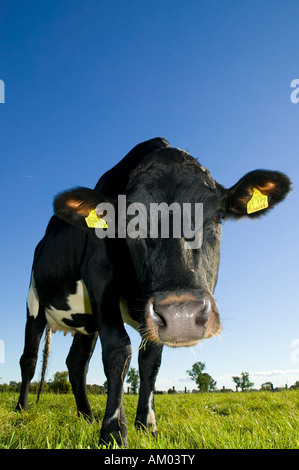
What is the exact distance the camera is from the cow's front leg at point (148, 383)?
4281 millimetres

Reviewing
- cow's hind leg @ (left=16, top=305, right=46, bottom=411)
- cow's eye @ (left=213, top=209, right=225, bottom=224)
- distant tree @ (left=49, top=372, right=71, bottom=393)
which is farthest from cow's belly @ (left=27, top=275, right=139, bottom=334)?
distant tree @ (left=49, top=372, right=71, bottom=393)

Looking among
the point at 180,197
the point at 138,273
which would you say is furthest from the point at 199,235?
the point at 138,273

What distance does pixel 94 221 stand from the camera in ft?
15.5

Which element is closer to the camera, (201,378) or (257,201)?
(257,201)

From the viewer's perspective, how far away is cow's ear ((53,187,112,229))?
4.53 metres

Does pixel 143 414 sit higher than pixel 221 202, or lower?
lower

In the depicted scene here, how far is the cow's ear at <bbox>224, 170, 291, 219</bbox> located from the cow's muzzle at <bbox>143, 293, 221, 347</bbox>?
2.25 metres

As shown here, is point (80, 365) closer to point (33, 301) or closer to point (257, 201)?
point (33, 301)

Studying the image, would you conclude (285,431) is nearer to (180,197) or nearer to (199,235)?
(199,235)

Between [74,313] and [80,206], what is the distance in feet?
7.51

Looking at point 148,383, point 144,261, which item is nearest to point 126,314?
point 148,383
